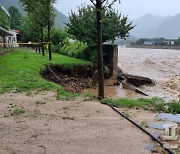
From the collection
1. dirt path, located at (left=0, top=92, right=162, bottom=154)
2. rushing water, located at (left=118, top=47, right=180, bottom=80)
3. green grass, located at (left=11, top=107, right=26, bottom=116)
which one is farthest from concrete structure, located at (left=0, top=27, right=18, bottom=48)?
dirt path, located at (left=0, top=92, right=162, bottom=154)

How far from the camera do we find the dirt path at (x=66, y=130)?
6.36 meters

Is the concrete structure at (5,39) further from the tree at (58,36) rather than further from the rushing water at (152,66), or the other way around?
the rushing water at (152,66)

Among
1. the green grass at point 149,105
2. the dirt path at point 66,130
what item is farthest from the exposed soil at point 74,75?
the dirt path at point 66,130

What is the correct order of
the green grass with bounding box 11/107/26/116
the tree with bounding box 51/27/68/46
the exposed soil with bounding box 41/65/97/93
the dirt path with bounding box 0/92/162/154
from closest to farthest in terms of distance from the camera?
the dirt path with bounding box 0/92/162/154
the green grass with bounding box 11/107/26/116
the exposed soil with bounding box 41/65/97/93
the tree with bounding box 51/27/68/46

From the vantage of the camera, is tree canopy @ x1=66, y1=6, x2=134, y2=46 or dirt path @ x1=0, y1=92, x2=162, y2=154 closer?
dirt path @ x1=0, y1=92, x2=162, y2=154

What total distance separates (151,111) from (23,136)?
4475 mm

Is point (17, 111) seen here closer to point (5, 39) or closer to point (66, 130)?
point (66, 130)

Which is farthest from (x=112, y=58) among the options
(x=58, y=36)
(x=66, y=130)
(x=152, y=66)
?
(x=58, y=36)

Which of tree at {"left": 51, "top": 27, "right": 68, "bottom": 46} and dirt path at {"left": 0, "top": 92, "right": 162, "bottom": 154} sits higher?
tree at {"left": 51, "top": 27, "right": 68, "bottom": 46}

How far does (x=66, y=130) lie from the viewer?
7.55 m

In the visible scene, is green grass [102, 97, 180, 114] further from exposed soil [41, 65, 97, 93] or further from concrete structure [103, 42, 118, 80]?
concrete structure [103, 42, 118, 80]

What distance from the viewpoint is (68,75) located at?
840 inches

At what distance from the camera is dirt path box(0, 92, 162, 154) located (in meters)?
6.36

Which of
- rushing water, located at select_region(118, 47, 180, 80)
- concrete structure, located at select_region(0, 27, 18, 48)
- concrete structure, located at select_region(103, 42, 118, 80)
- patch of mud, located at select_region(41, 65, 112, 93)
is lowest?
rushing water, located at select_region(118, 47, 180, 80)
